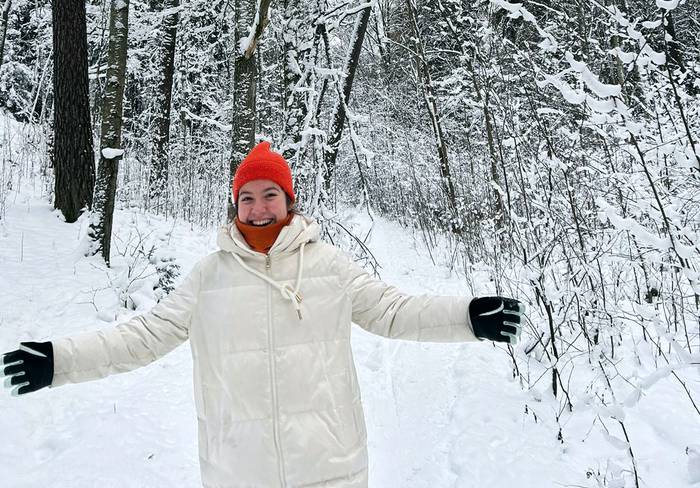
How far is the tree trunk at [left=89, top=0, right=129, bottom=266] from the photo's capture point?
5.34 meters

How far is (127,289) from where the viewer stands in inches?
181

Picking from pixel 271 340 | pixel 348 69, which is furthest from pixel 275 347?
pixel 348 69

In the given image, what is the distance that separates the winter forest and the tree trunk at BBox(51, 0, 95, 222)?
22 mm

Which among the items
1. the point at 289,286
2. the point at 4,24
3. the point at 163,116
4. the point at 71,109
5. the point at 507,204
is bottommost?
the point at 289,286

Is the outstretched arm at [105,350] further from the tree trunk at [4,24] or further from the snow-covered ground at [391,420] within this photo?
the tree trunk at [4,24]

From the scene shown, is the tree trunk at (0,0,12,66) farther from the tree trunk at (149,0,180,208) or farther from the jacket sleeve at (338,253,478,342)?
the jacket sleeve at (338,253,478,342)

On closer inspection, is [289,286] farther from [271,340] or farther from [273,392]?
[273,392]

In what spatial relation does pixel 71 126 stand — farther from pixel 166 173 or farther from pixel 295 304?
pixel 295 304

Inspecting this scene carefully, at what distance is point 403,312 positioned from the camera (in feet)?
5.60

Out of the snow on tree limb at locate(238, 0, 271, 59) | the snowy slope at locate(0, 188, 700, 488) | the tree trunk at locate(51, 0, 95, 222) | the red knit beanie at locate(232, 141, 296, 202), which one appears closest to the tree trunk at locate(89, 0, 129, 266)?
the snowy slope at locate(0, 188, 700, 488)

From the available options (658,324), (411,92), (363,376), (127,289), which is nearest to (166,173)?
(127,289)

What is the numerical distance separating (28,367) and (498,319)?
4.63 ft

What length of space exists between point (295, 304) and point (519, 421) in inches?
74.6

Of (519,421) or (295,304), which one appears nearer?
(295,304)
